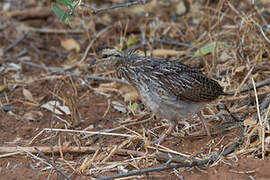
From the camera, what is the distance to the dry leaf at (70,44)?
7.48m

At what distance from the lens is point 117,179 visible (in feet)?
12.7

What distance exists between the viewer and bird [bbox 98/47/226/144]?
4.37 m

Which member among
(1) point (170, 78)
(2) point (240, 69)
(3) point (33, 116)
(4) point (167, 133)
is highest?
(1) point (170, 78)

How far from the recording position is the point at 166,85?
4406 mm

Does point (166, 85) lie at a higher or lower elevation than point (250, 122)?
higher

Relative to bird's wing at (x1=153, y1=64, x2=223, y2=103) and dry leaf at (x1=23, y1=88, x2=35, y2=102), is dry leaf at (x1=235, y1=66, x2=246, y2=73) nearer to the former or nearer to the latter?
bird's wing at (x1=153, y1=64, x2=223, y2=103)

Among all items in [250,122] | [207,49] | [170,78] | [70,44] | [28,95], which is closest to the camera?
[250,122]

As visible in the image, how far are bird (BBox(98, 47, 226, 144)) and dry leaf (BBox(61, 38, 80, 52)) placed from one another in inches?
114

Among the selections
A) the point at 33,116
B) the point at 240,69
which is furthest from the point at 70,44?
the point at 240,69

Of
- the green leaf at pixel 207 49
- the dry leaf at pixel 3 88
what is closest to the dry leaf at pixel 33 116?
the dry leaf at pixel 3 88

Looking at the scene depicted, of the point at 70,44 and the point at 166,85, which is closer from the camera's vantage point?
the point at 166,85

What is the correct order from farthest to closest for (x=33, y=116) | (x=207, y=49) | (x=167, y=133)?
(x=207, y=49) → (x=33, y=116) → (x=167, y=133)

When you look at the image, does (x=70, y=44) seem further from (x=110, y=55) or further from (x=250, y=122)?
(x=250, y=122)

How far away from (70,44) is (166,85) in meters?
3.57
